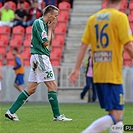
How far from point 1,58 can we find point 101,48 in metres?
18.6

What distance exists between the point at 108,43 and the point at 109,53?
133 millimetres

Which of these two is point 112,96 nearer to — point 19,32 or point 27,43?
point 27,43

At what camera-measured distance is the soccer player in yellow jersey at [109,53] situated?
9.00m

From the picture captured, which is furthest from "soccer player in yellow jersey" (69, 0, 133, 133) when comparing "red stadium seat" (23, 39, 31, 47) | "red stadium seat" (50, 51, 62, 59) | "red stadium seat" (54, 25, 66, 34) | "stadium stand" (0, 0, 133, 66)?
"red stadium seat" (54, 25, 66, 34)

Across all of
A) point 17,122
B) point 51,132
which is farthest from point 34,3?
point 51,132

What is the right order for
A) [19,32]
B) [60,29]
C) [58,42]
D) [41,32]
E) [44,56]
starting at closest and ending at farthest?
[41,32], [44,56], [58,42], [60,29], [19,32]

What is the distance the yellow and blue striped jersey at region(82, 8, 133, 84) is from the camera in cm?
904

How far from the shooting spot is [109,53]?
29.8ft

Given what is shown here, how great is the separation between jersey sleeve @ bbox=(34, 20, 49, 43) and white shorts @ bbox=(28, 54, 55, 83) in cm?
40

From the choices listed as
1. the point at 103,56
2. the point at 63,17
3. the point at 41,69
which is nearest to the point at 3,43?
the point at 63,17

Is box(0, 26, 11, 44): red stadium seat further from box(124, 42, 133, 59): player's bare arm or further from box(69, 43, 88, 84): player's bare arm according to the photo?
box(124, 42, 133, 59): player's bare arm

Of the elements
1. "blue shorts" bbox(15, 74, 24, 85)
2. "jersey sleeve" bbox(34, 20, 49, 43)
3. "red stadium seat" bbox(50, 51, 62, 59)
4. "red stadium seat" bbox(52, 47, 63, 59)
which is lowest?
"blue shorts" bbox(15, 74, 24, 85)

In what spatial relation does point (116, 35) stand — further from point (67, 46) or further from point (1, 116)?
point (67, 46)

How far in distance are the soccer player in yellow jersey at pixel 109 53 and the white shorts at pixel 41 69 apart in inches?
172
